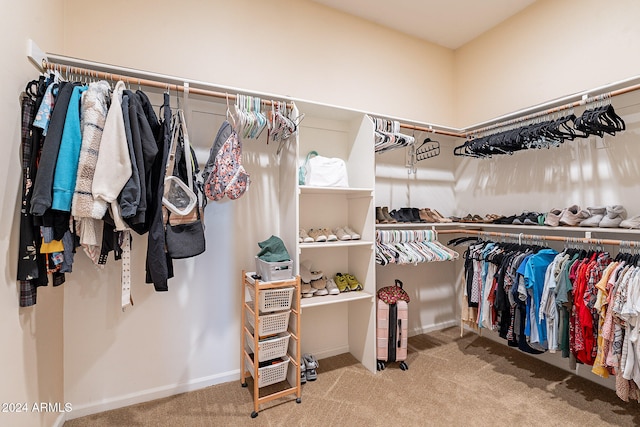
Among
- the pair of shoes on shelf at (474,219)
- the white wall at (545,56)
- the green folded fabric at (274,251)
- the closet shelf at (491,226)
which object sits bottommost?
the green folded fabric at (274,251)

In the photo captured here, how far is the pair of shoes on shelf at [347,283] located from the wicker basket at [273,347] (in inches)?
24.7

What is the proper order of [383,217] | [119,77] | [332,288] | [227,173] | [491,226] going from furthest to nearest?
[491,226] < [383,217] < [332,288] < [227,173] < [119,77]

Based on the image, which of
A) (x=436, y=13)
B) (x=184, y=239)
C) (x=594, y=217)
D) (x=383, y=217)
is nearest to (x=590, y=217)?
(x=594, y=217)

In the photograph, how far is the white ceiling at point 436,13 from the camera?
2.66 m

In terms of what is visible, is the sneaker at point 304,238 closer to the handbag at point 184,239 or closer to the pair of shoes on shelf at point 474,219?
the handbag at point 184,239

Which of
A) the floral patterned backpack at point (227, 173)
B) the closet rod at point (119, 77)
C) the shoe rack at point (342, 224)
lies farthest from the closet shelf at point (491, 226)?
the closet rod at point (119, 77)

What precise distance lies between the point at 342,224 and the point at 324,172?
61 centimetres

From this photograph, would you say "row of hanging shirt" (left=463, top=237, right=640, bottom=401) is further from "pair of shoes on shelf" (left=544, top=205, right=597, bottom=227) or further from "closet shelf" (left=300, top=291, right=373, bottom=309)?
"closet shelf" (left=300, top=291, right=373, bottom=309)

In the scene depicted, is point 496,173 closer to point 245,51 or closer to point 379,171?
point 379,171

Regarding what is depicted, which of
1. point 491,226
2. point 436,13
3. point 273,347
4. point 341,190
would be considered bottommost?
point 273,347

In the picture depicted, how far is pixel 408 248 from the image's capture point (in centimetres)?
261

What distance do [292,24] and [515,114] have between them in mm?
2035

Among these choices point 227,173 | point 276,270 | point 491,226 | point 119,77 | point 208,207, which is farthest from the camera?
point 491,226

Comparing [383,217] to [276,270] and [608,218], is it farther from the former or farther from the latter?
[608,218]
